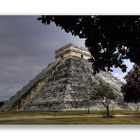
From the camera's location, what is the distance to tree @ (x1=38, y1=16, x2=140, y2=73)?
4504 millimetres

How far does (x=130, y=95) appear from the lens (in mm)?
5004

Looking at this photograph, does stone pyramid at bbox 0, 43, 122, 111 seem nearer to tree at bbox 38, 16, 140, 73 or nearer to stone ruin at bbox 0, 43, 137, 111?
stone ruin at bbox 0, 43, 137, 111

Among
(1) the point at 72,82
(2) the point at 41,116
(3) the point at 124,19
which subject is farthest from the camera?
(1) the point at 72,82

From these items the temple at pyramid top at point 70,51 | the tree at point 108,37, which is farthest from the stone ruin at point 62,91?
the tree at point 108,37

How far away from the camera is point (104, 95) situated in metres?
5.15

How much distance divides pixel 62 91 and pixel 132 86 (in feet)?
3.67

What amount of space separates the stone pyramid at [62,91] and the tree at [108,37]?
0.93ft

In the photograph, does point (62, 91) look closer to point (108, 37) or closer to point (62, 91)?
point (62, 91)

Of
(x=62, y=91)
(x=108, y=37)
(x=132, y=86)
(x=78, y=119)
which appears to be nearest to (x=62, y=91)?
(x=62, y=91)

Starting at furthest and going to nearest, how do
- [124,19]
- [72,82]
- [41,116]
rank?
[72,82] < [41,116] < [124,19]
